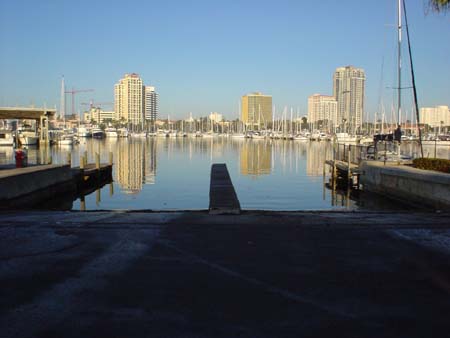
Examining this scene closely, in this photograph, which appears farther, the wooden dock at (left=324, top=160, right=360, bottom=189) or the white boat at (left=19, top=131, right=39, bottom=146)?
the white boat at (left=19, top=131, right=39, bottom=146)

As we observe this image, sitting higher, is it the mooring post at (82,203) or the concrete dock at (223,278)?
the concrete dock at (223,278)

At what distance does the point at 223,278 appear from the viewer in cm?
719

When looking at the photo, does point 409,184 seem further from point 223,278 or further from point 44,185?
point 223,278

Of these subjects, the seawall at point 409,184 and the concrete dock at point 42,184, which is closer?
the seawall at point 409,184

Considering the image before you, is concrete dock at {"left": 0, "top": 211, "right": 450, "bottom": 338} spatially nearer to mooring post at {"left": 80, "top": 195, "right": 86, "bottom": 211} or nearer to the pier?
the pier

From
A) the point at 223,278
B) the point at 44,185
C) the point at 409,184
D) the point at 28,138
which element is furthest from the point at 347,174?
the point at 28,138

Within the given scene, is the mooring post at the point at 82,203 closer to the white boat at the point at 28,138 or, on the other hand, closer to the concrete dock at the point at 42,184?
the concrete dock at the point at 42,184

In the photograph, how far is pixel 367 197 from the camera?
2938cm

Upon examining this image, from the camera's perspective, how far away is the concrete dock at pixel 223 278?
542cm

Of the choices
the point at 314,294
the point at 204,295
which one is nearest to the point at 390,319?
the point at 314,294

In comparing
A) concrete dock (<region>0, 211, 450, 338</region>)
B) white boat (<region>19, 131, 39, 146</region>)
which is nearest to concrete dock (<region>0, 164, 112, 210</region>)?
concrete dock (<region>0, 211, 450, 338</region>)

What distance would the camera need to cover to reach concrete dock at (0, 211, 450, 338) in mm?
5418

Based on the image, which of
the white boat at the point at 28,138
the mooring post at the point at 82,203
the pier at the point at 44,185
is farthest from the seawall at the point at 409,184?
the white boat at the point at 28,138

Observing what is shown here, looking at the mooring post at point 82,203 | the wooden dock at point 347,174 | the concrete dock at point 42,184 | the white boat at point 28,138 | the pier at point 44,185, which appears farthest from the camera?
the white boat at point 28,138
